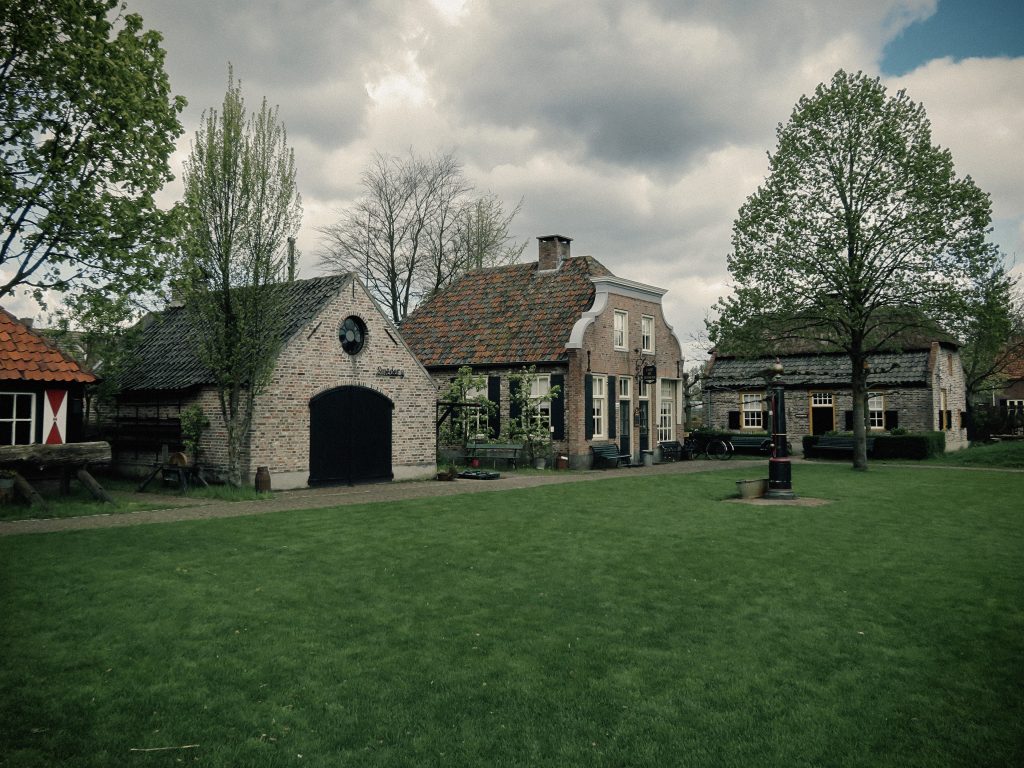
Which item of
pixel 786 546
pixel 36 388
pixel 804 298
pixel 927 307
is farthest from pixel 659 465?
pixel 36 388

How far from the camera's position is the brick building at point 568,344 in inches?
1003

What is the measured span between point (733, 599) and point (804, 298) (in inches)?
760

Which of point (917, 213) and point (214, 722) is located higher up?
point (917, 213)

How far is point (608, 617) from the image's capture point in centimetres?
703

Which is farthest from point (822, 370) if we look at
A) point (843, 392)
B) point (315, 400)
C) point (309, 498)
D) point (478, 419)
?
point (309, 498)

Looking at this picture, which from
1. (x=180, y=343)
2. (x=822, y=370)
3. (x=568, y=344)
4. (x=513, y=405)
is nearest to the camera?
(x=180, y=343)

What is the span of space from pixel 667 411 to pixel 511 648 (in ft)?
83.2

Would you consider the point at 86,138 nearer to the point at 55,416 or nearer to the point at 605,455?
the point at 55,416

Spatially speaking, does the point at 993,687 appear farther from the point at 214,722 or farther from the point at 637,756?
the point at 214,722

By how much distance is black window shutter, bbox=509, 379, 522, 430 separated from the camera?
25.6 meters

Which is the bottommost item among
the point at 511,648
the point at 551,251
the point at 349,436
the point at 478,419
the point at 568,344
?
the point at 511,648

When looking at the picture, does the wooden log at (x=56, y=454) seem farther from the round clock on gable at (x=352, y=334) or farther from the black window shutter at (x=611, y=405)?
the black window shutter at (x=611, y=405)

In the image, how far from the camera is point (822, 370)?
3538 cm

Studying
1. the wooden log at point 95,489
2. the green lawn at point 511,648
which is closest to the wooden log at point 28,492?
the wooden log at point 95,489
